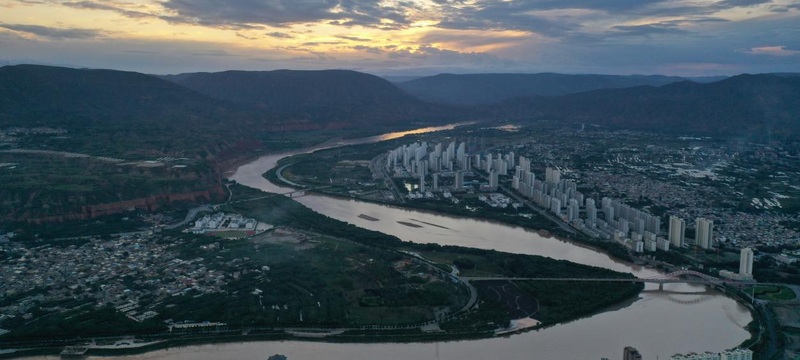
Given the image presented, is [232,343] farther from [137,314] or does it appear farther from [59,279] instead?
[59,279]

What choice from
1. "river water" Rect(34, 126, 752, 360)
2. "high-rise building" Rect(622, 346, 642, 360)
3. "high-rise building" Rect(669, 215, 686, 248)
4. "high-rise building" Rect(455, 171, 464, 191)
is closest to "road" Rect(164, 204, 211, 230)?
"river water" Rect(34, 126, 752, 360)

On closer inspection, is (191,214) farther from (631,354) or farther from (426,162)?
(631,354)

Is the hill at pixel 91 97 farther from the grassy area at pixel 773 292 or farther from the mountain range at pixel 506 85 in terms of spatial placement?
the mountain range at pixel 506 85

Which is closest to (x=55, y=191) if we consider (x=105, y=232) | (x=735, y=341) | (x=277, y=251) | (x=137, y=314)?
(x=105, y=232)

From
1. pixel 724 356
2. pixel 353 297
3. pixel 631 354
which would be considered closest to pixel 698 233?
pixel 724 356

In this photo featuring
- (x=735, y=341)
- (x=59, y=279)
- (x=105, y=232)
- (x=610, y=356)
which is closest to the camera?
(x=610, y=356)

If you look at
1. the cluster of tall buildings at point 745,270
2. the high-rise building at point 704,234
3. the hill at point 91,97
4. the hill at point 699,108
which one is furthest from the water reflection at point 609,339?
the hill at point 699,108

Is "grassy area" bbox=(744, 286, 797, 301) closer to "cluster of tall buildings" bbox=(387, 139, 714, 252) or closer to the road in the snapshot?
"cluster of tall buildings" bbox=(387, 139, 714, 252)
